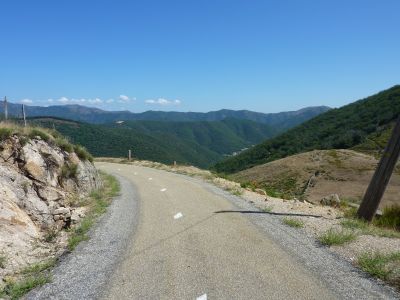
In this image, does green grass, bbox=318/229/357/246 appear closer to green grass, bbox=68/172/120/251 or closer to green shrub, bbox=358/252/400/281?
green shrub, bbox=358/252/400/281

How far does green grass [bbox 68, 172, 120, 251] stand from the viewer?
10.5 metres

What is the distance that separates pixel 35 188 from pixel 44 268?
5.50m

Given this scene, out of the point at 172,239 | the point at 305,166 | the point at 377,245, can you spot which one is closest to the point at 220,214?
the point at 172,239

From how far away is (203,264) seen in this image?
812cm

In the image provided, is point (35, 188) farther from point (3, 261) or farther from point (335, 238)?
point (335, 238)

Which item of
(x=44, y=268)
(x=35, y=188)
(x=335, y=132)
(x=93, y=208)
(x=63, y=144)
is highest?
(x=63, y=144)

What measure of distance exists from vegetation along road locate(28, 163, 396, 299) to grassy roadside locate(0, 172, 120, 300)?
0.84ft

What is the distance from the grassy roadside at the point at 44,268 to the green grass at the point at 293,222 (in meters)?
5.60

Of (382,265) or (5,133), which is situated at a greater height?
(5,133)

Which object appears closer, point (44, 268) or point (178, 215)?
point (44, 268)

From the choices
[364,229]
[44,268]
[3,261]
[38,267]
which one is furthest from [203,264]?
[364,229]

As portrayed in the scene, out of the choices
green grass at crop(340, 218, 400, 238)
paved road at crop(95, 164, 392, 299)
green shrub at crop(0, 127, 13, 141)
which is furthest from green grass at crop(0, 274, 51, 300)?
green shrub at crop(0, 127, 13, 141)

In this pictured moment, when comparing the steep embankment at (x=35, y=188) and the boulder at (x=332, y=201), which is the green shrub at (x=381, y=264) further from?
the boulder at (x=332, y=201)

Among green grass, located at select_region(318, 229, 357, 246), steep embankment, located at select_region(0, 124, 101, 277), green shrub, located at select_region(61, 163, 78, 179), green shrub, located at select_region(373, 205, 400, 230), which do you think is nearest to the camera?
green grass, located at select_region(318, 229, 357, 246)
